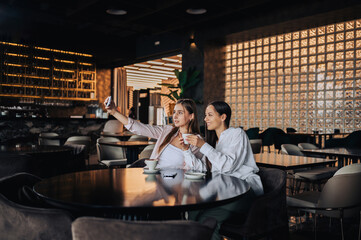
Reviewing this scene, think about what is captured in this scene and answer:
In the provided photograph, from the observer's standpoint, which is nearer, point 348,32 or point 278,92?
point 348,32

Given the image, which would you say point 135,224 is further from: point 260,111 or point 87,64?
point 87,64

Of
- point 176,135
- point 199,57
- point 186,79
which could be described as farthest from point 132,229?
point 199,57

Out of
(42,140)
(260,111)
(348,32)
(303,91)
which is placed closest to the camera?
(42,140)

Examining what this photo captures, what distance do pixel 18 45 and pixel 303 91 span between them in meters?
7.89

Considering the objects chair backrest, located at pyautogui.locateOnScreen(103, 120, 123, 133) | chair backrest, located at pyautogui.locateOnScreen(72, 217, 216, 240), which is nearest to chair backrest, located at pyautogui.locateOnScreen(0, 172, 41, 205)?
chair backrest, located at pyautogui.locateOnScreen(72, 217, 216, 240)

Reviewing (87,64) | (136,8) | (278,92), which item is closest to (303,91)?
(278,92)

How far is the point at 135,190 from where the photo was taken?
149 cm

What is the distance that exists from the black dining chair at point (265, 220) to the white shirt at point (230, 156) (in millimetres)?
235

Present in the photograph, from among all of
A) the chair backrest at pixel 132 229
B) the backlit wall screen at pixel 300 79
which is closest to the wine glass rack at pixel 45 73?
the backlit wall screen at pixel 300 79

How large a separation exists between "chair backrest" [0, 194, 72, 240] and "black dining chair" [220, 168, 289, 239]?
940mm

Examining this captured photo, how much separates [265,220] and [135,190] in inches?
30.4

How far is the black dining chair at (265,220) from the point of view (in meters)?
1.73

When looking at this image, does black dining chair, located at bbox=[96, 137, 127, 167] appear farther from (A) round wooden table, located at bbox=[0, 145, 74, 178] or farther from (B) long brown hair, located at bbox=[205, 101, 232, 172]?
(B) long brown hair, located at bbox=[205, 101, 232, 172]

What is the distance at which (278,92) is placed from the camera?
845cm
